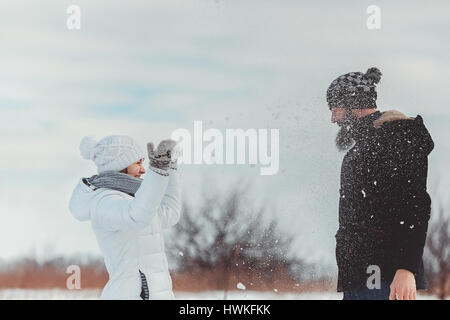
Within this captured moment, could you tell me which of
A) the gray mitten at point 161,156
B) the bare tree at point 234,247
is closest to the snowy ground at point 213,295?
the bare tree at point 234,247

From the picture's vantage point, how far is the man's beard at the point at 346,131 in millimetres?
3844

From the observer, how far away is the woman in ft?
8.91

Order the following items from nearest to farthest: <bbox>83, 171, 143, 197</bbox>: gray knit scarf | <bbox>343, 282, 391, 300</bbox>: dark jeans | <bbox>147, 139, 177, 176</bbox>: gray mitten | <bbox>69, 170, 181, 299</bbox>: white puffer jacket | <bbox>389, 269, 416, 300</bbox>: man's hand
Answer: <bbox>147, 139, 177, 176</bbox>: gray mitten < <bbox>69, 170, 181, 299</bbox>: white puffer jacket < <bbox>83, 171, 143, 197</bbox>: gray knit scarf < <bbox>389, 269, 416, 300</bbox>: man's hand < <bbox>343, 282, 391, 300</bbox>: dark jeans

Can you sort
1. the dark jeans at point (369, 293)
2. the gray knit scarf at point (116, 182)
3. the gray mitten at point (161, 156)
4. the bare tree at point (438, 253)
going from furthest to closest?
1. the bare tree at point (438, 253)
2. the dark jeans at point (369, 293)
3. the gray knit scarf at point (116, 182)
4. the gray mitten at point (161, 156)

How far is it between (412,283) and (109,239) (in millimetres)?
1563

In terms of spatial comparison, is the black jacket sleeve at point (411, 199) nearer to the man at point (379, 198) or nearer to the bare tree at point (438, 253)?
the man at point (379, 198)

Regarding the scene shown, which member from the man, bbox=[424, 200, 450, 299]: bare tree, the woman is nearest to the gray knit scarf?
the woman

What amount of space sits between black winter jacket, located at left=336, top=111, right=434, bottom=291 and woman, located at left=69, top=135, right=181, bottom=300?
3.38 feet

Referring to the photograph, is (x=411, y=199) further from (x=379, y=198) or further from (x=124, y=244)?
(x=124, y=244)

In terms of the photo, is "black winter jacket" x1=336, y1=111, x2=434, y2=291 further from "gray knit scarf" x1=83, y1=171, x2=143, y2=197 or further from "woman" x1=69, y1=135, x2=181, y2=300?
"gray knit scarf" x1=83, y1=171, x2=143, y2=197

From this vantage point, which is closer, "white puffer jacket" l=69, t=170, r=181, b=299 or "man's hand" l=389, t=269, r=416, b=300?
"white puffer jacket" l=69, t=170, r=181, b=299

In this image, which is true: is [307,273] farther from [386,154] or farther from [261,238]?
[386,154]

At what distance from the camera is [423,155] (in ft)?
11.9
